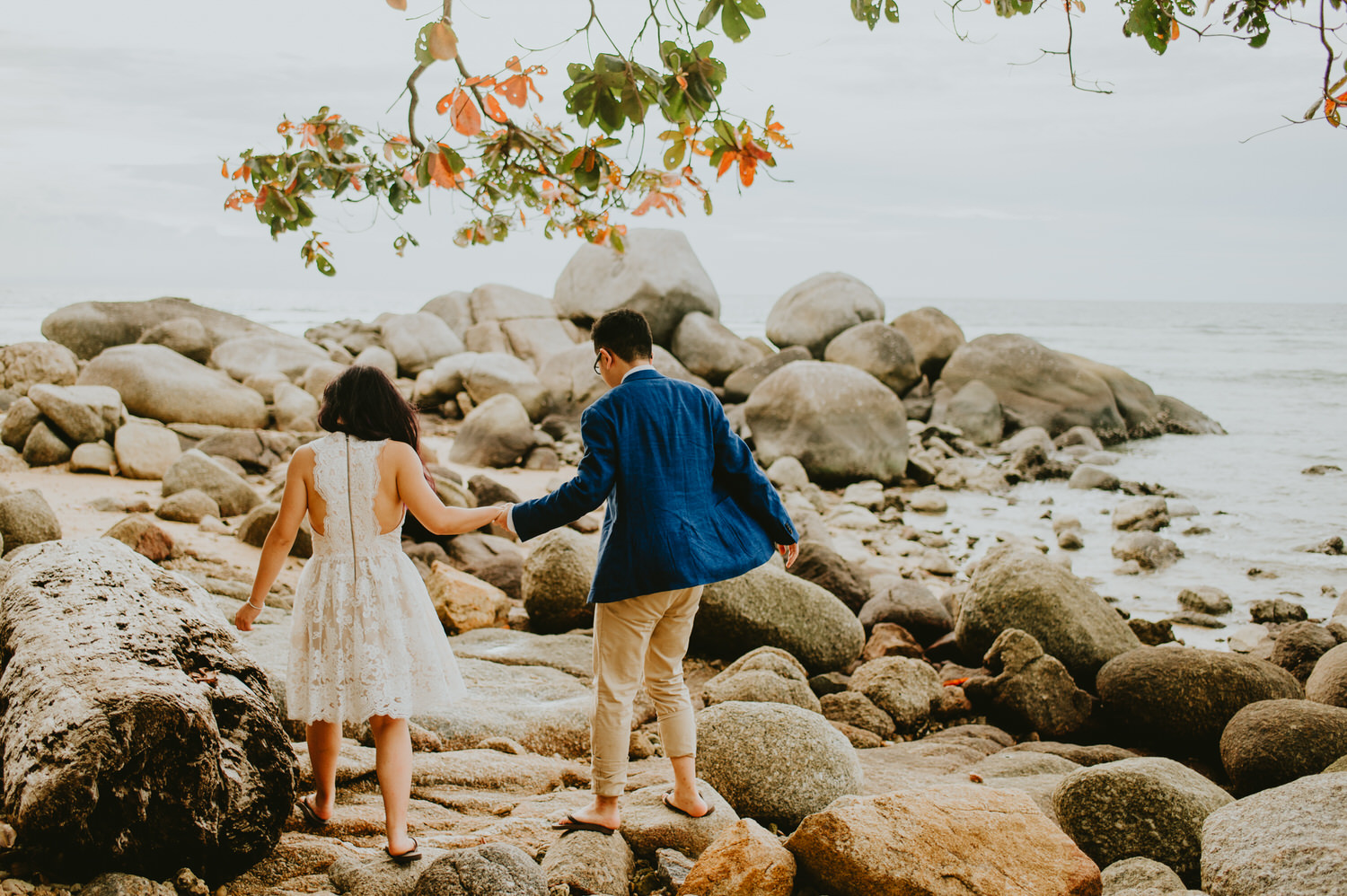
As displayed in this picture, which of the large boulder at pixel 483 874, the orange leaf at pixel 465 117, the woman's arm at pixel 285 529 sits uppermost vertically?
the orange leaf at pixel 465 117

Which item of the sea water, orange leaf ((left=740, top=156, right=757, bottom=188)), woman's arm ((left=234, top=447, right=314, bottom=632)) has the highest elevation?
orange leaf ((left=740, top=156, right=757, bottom=188))

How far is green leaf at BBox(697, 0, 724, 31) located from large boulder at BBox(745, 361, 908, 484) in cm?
1210

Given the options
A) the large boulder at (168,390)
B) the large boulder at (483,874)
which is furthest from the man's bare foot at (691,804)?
the large boulder at (168,390)

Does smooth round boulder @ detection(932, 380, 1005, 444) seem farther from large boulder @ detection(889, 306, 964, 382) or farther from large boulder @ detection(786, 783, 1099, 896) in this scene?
large boulder @ detection(786, 783, 1099, 896)

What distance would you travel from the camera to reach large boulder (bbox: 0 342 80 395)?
14.0 meters

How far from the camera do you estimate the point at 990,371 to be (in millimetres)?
19641

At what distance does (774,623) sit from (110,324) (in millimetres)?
17219

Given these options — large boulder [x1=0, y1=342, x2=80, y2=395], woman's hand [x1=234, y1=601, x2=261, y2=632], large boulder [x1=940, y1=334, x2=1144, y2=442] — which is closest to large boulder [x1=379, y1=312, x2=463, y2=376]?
large boulder [x1=0, y1=342, x2=80, y2=395]

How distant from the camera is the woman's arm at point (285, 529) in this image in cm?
311

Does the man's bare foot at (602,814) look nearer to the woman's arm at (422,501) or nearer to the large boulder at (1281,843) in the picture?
the woman's arm at (422,501)

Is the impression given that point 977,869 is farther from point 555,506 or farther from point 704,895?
point 555,506

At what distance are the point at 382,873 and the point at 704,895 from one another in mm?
995

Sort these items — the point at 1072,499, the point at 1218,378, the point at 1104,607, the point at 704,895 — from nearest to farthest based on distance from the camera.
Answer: the point at 704,895 → the point at 1104,607 → the point at 1072,499 → the point at 1218,378

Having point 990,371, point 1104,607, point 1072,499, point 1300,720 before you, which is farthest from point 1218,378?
point 1300,720
